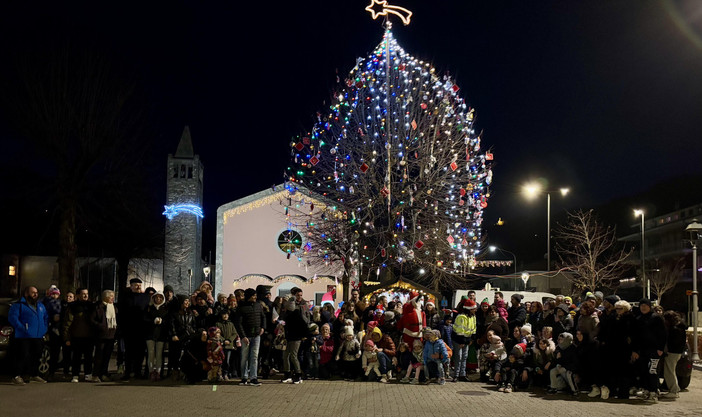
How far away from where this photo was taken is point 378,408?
436 inches

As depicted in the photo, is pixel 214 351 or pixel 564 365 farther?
pixel 214 351

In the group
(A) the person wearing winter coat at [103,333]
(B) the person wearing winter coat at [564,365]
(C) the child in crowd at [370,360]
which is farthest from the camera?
(C) the child in crowd at [370,360]

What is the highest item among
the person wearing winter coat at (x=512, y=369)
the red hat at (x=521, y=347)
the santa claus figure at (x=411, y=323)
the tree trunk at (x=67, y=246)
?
the tree trunk at (x=67, y=246)

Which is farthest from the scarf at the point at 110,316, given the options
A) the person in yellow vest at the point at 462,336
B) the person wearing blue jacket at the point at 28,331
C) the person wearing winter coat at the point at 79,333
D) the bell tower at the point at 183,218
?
the bell tower at the point at 183,218

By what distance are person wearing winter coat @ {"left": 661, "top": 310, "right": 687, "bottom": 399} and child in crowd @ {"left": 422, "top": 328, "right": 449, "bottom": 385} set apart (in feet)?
13.8

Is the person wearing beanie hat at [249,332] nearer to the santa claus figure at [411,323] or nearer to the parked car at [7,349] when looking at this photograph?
the santa claus figure at [411,323]

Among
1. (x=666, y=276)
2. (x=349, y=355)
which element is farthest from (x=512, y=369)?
(x=666, y=276)

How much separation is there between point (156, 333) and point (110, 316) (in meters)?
1.00

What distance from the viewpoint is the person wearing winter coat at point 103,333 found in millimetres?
14219

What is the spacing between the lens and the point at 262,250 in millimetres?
37125

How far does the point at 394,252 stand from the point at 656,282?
108 feet

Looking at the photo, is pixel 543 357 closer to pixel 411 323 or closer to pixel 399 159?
pixel 411 323

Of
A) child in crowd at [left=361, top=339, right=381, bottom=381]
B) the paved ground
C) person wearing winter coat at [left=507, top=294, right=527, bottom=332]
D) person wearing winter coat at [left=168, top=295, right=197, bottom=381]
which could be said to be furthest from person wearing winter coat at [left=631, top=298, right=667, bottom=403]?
person wearing winter coat at [left=168, top=295, right=197, bottom=381]

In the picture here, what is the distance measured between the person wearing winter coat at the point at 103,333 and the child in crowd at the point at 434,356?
21.3 feet
